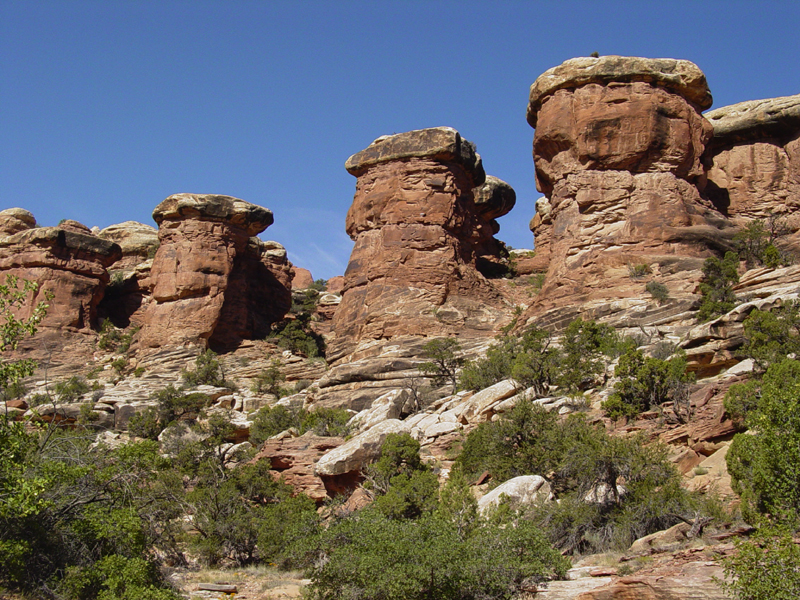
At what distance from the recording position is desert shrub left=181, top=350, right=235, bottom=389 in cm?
3762

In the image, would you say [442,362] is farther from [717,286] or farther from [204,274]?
[204,274]

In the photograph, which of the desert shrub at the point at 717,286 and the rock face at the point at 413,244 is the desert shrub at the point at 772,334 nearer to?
the desert shrub at the point at 717,286

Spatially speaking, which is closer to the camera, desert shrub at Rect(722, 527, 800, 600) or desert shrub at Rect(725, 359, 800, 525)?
desert shrub at Rect(722, 527, 800, 600)

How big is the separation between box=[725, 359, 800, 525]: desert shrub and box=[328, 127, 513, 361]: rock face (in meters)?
20.4

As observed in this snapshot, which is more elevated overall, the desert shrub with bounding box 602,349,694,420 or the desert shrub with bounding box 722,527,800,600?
the desert shrub with bounding box 602,349,694,420

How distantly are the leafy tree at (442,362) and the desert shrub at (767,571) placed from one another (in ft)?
65.1

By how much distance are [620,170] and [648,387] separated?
1470 centimetres

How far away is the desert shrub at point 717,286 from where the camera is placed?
2369cm

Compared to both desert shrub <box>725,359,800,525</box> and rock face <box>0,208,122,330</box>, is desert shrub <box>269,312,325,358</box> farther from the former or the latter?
desert shrub <box>725,359,800,525</box>

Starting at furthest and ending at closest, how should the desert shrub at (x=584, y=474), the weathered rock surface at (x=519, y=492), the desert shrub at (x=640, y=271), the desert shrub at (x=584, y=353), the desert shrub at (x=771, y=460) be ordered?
the desert shrub at (x=640, y=271) < the desert shrub at (x=584, y=353) < the weathered rock surface at (x=519, y=492) < the desert shrub at (x=584, y=474) < the desert shrub at (x=771, y=460)

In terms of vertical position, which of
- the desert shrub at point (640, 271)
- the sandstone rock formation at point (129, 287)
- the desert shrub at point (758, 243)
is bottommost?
the desert shrub at point (640, 271)

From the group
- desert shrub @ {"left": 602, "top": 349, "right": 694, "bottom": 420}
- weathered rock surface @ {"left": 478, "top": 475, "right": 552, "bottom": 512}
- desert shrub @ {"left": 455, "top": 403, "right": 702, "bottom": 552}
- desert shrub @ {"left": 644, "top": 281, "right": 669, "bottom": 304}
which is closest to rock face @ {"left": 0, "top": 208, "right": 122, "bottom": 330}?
desert shrub @ {"left": 644, "top": 281, "right": 669, "bottom": 304}

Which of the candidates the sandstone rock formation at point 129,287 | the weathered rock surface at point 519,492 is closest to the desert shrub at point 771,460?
the weathered rock surface at point 519,492

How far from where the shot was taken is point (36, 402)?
35.2m
